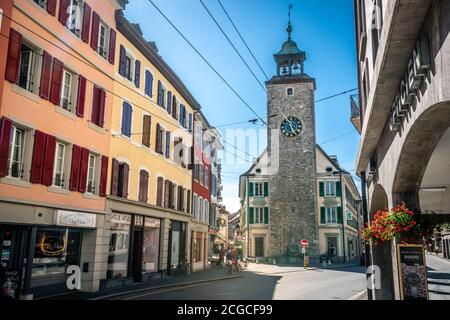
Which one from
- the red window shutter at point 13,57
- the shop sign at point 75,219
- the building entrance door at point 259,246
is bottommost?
the building entrance door at point 259,246

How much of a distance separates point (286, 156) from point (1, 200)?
37.5 m

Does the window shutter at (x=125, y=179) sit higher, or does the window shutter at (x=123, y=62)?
the window shutter at (x=123, y=62)

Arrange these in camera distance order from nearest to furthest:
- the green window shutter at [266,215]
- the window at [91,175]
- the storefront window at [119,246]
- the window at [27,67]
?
1. the window at [27,67]
2. the window at [91,175]
3. the storefront window at [119,246]
4. the green window shutter at [266,215]

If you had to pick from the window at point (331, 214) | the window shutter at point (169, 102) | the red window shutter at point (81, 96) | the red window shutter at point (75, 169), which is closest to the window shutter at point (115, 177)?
the red window shutter at point (75, 169)

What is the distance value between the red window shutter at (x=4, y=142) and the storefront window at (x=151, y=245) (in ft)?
32.8

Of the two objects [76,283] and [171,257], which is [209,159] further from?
[76,283]

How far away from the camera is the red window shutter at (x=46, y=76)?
13.1 metres

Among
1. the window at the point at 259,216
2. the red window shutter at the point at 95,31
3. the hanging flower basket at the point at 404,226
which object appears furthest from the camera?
the window at the point at 259,216

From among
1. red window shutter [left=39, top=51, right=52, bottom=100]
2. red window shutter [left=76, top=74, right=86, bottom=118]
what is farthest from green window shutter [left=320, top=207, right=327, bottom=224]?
red window shutter [left=39, top=51, right=52, bottom=100]

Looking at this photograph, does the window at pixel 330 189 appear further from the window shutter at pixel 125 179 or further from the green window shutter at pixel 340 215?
the window shutter at pixel 125 179

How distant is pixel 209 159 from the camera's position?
115ft

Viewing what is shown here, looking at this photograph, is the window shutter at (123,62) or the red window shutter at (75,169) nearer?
A: the red window shutter at (75,169)

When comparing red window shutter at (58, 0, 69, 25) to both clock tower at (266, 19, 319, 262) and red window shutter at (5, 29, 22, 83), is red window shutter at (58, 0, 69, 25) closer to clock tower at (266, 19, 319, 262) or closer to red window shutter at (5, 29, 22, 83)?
red window shutter at (5, 29, 22, 83)
